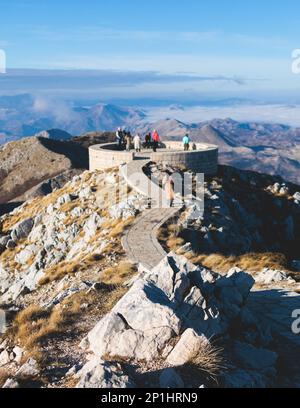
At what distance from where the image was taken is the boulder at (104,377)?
1170 centimetres

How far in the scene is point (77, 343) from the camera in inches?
589

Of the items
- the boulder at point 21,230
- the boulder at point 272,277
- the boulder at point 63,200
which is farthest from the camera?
the boulder at point 21,230

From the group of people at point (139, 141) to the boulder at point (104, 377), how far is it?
129ft

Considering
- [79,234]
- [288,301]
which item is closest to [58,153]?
[79,234]

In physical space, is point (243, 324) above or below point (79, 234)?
above

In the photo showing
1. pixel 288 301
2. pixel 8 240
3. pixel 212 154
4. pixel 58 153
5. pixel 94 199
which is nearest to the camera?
pixel 288 301

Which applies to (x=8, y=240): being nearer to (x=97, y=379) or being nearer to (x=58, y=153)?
(x=97, y=379)

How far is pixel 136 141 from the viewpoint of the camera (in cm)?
5034

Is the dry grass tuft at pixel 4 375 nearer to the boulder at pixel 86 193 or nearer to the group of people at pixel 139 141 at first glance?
the boulder at pixel 86 193

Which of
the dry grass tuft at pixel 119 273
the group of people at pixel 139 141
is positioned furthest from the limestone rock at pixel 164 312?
the group of people at pixel 139 141

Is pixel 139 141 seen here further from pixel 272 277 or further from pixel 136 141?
pixel 272 277

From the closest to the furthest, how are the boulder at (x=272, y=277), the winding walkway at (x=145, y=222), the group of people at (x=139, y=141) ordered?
1. the boulder at (x=272, y=277)
2. the winding walkway at (x=145, y=222)
3. the group of people at (x=139, y=141)

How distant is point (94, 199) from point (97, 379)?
103 ft
